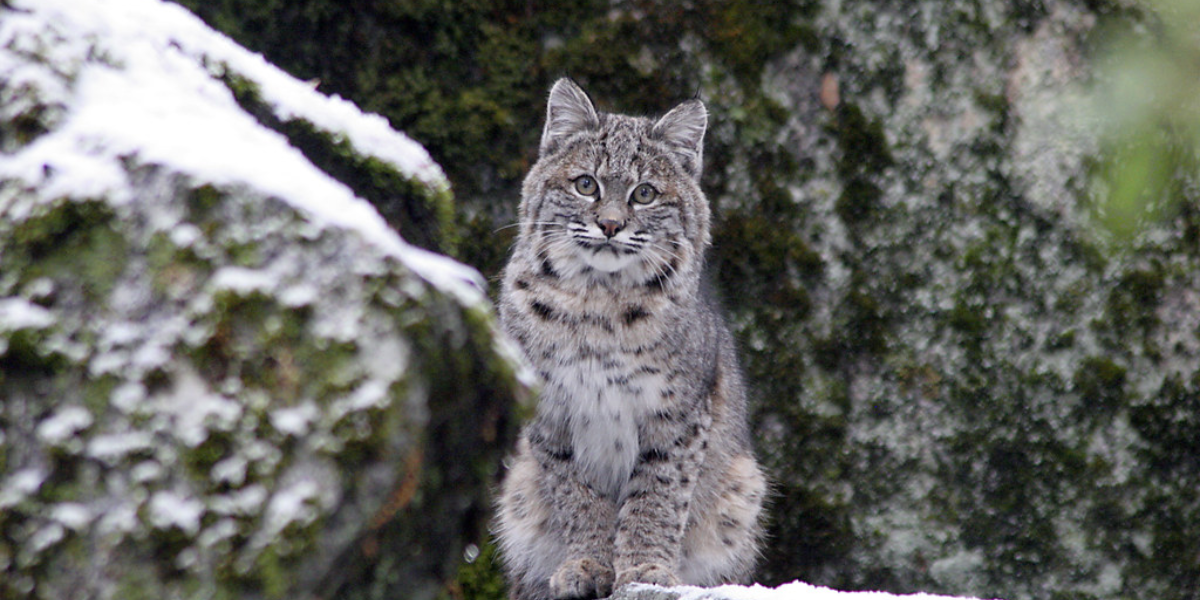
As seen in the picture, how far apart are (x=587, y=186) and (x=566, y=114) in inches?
12.1

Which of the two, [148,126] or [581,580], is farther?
[581,580]

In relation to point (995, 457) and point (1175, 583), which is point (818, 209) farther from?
point (1175, 583)

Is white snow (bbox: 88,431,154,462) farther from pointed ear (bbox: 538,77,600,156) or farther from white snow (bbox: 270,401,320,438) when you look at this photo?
pointed ear (bbox: 538,77,600,156)

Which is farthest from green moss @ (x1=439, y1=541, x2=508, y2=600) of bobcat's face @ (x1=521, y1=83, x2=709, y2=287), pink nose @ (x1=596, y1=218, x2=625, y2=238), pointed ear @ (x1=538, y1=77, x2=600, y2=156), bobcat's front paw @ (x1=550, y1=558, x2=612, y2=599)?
pointed ear @ (x1=538, y1=77, x2=600, y2=156)

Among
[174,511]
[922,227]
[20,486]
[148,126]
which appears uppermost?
[922,227]

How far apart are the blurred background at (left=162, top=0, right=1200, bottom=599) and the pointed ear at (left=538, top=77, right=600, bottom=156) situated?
34 cm

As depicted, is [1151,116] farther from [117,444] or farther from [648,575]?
[117,444]

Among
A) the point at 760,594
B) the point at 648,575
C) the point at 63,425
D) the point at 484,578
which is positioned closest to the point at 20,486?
the point at 63,425

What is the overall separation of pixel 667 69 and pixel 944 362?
5.41ft

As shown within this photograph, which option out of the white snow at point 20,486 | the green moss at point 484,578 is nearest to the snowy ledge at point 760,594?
the green moss at point 484,578

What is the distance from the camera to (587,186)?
4.03 m

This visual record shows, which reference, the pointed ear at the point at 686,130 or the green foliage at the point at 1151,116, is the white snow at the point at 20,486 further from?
the green foliage at the point at 1151,116

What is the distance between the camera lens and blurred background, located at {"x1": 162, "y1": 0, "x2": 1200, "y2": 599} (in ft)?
13.7

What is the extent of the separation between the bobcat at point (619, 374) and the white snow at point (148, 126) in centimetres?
175
